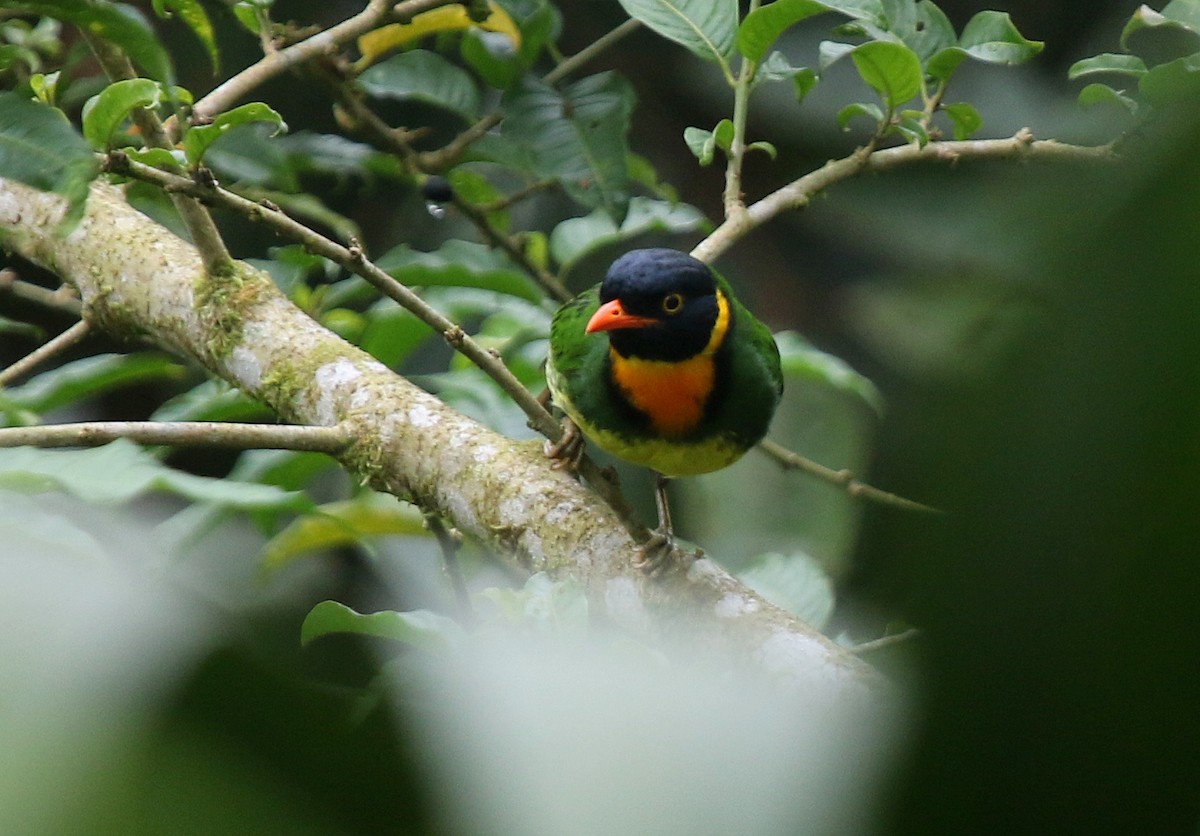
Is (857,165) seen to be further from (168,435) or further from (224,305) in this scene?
(168,435)

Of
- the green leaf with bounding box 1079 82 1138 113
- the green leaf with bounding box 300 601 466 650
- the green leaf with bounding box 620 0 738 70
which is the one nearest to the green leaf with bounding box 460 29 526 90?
the green leaf with bounding box 620 0 738 70

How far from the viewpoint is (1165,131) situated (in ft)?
1.00

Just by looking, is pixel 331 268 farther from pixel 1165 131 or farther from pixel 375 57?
pixel 1165 131

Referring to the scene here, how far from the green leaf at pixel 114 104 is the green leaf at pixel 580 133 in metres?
1.26

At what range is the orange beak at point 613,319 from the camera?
104 inches

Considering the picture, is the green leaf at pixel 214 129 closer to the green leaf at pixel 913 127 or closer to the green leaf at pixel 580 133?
the green leaf at pixel 580 133

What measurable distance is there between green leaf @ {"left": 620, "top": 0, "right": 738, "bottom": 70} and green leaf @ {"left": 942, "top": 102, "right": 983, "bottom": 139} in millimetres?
470

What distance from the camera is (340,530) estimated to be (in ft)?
8.55

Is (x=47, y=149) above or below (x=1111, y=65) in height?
above

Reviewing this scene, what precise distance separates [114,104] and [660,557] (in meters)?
1.09

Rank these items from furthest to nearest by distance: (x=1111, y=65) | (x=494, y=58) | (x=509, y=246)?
(x=509, y=246), (x=494, y=58), (x=1111, y=65)

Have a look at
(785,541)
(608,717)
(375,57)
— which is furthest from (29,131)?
(785,541)

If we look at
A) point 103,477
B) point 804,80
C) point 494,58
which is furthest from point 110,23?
point 494,58

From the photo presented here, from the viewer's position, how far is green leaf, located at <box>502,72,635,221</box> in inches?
114
